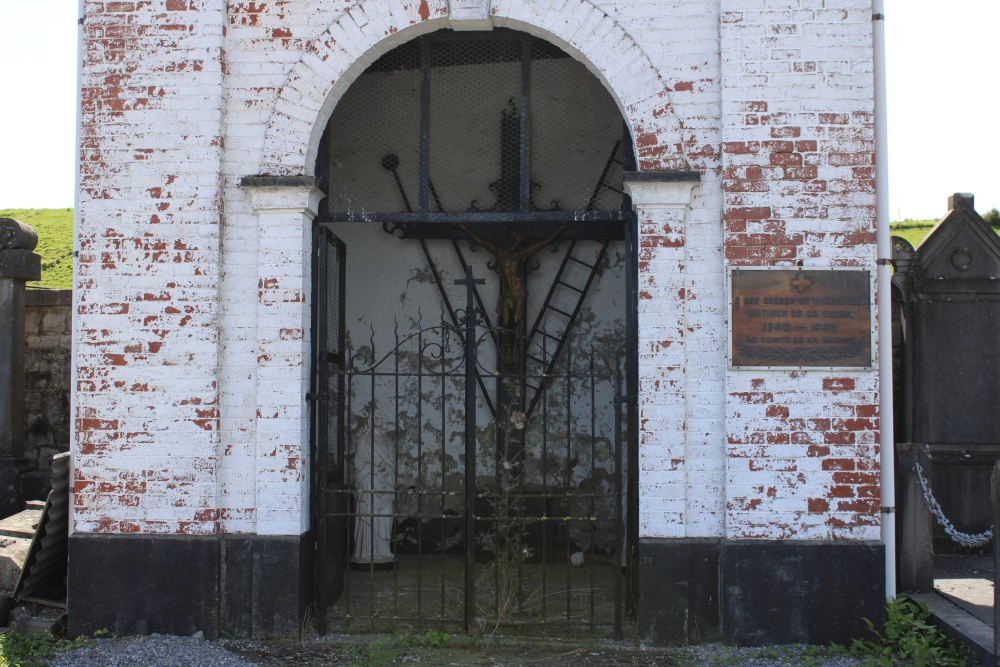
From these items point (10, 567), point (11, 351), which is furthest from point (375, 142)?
point (10, 567)

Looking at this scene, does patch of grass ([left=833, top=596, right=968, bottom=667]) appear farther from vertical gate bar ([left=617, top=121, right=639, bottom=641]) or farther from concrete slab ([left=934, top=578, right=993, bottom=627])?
vertical gate bar ([left=617, top=121, right=639, bottom=641])

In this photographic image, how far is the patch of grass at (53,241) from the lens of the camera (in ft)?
56.4

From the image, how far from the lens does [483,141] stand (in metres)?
8.43

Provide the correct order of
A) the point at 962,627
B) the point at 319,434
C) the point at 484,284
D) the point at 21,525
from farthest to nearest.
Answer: the point at 484,284 < the point at 21,525 < the point at 319,434 < the point at 962,627

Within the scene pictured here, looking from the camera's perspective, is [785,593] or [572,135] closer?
[785,593]

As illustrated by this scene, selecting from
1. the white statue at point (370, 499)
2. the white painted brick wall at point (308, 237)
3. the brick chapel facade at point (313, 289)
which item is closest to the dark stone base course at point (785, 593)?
the brick chapel facade at point (313, 289)

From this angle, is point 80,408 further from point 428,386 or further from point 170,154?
point 428,386

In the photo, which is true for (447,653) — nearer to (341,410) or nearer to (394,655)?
(394,655)

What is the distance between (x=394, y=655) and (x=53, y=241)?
18367 millimetres

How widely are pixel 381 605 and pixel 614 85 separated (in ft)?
Result: 12.6

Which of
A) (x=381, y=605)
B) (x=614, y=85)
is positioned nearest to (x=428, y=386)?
(x=381, y=605)

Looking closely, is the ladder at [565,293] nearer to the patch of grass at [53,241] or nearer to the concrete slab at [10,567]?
the concrete slab at [10,567]

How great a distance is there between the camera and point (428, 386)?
8734 mm

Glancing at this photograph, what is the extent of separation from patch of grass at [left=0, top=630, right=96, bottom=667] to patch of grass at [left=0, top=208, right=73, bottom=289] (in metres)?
10.1
